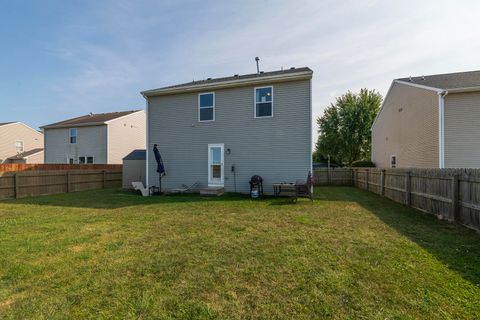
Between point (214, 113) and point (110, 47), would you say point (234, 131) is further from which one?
point (110, 47)

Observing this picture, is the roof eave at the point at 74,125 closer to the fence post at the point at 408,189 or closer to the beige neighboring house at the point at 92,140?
the beige neighboring house at the point at 92,140

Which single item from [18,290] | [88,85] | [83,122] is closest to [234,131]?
[18,290]

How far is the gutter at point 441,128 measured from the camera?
1105 cm

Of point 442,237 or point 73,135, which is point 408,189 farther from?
point 73,135

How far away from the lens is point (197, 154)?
1204cm

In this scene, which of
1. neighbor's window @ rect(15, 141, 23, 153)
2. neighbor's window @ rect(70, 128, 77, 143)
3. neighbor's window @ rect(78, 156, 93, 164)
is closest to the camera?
Answer: neighbor's window @ rect(78, 156, 93, 164)

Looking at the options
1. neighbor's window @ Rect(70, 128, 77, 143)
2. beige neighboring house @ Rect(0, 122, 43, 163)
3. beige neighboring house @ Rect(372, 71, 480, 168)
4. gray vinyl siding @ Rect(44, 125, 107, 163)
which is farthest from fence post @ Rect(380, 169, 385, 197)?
beige neighboring house @ Rect(0, 122, 43, 163)

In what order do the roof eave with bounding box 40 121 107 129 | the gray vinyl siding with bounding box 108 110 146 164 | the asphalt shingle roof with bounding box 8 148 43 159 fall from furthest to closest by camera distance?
the asphalt shingle roof with bounding box 8 148 43 159, the gray vinyl siding with bounding box 108 110 146 164, the roof eave with bounding box 40 121 107 129

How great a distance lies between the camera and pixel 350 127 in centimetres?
2889

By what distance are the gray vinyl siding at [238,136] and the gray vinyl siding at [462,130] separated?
6.48m

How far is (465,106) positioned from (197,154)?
489 inches

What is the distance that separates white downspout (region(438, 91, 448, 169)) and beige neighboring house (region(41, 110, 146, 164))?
2272cm

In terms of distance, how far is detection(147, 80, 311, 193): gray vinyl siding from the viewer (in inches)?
421

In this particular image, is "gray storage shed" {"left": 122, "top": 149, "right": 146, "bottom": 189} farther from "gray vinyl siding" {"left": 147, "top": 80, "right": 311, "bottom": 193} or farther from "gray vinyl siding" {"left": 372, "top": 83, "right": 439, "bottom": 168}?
"gray vinyl siding" {"left": 372, "top": 83, "right": 439, "bottom": 168}
